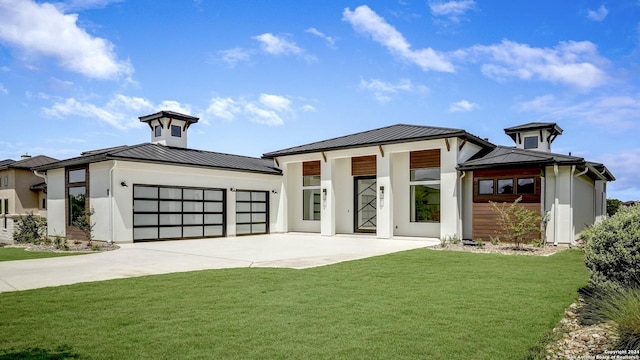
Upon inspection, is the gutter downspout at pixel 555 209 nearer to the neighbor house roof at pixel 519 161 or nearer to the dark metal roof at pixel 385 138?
the neighbor house roof at pixel 519 161

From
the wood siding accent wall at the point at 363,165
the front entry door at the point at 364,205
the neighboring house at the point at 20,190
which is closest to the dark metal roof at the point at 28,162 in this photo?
the neighboring house at the point at 20,190

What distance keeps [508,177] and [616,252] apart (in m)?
→ 10.8

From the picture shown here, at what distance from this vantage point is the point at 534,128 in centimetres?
1998

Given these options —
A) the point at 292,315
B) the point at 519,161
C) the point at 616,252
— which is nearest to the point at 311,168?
the point at 519,161

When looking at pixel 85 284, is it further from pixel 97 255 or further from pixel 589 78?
pixel 589 78

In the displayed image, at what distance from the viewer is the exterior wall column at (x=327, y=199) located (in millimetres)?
19812

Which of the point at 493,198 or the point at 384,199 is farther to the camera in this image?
the point at 384,199

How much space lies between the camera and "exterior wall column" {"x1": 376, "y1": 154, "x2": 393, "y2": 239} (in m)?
17.9

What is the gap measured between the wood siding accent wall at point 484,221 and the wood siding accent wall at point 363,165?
5154 millimetres

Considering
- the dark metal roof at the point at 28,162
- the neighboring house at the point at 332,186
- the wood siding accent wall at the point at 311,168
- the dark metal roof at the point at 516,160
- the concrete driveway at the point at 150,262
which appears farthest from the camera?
the dark metal roof at the point at 28,162

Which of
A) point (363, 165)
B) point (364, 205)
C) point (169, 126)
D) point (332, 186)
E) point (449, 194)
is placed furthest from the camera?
point (169, 126)

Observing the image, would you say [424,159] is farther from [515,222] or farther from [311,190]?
[311,190]

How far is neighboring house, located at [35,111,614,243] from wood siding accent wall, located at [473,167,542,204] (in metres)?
0.04

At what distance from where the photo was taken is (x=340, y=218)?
20875 millimetres
